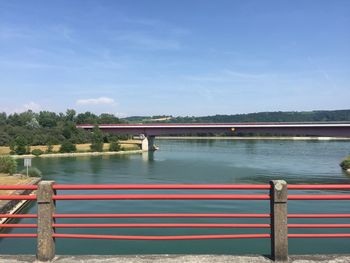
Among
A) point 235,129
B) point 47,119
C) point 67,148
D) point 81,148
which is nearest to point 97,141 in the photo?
point 81,148

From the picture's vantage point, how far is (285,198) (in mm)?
6254

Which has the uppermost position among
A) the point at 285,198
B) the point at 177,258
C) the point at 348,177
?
the point at 285,198

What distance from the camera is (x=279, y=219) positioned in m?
6.34

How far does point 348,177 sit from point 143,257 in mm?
51208

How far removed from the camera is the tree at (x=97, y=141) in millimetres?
104125

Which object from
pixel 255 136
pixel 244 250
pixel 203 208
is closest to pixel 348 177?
pixel 203 208

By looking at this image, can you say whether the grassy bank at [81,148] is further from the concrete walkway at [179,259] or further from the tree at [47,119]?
the concrete walkway at [179,259]

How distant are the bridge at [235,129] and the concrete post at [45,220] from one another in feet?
206

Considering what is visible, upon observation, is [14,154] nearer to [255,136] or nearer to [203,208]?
[203,208]

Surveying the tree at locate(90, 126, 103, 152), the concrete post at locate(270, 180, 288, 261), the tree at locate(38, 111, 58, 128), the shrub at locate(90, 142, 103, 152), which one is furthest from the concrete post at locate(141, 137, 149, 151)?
the concrete post at locate(270, 180, 288, 261)

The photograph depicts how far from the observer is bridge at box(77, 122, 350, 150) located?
216ft

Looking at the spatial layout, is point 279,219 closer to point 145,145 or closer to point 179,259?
point 179,259

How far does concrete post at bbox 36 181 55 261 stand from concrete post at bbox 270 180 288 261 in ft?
11.5

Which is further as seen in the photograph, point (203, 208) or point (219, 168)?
point (219, 168)
